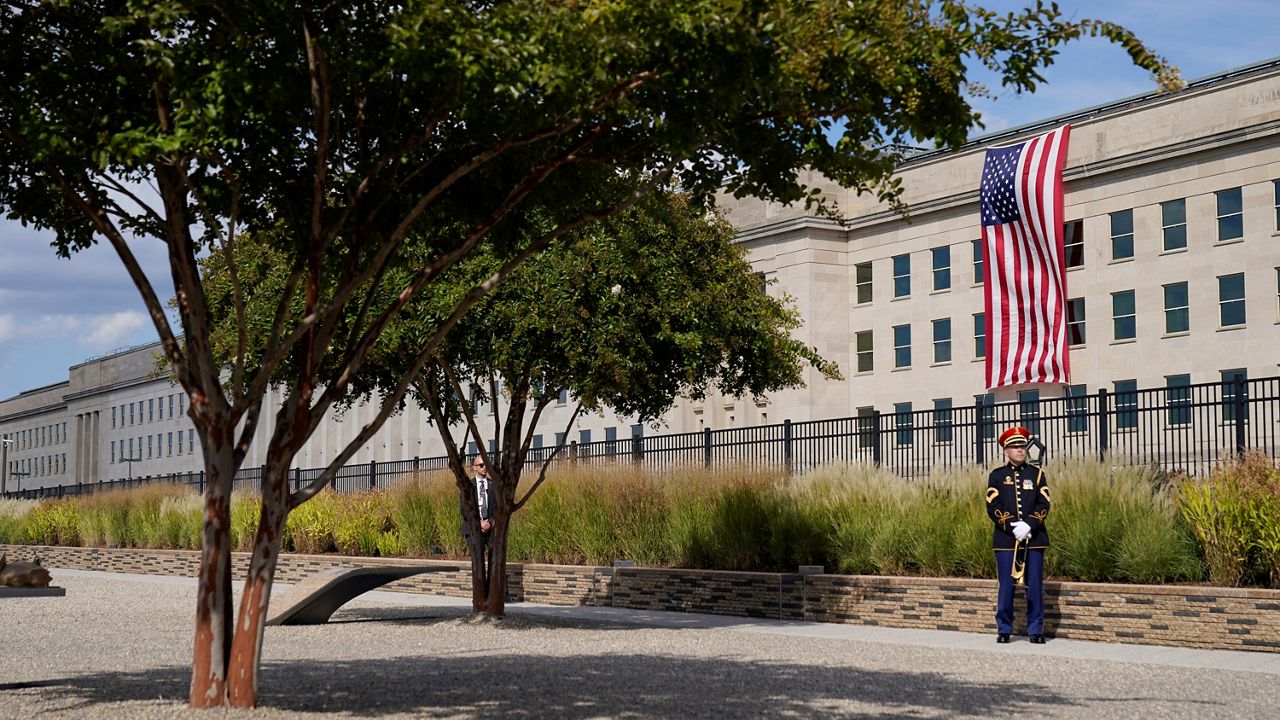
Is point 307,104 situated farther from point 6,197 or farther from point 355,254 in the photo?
point 6,197

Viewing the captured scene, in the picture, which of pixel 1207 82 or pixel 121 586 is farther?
pixel 1207 82

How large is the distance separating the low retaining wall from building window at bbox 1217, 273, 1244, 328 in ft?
125

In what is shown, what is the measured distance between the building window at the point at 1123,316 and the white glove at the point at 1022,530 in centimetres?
4455

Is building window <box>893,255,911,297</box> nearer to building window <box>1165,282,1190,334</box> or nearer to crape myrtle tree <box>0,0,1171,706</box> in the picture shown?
building window <box>1165,282,1190,334</box>

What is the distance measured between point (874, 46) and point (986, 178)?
49009mm

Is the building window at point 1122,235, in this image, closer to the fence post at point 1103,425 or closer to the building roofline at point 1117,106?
the building roofline at point 1117,106

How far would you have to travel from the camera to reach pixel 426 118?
980 centimetres

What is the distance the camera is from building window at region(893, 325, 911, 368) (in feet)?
212

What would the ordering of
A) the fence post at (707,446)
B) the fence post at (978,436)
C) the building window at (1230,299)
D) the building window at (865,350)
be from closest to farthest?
1. the fence post at (978,436)
2. the fence post at (707,446)
3. the building window at (1230,299)
4. the building window at (865,350)

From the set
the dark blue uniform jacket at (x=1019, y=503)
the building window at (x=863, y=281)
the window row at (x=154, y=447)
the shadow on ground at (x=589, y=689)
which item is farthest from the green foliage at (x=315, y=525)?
the window row at (x=154, y=447)

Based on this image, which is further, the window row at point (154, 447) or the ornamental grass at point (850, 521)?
the window row at point (154, 447)

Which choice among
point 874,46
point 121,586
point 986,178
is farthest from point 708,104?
point 986,178

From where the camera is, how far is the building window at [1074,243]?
58281 millimetres

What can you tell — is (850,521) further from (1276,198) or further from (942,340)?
(942,340)
